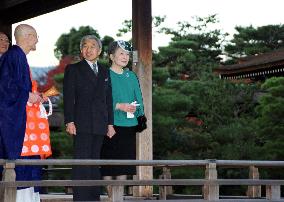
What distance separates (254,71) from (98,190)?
16.7m

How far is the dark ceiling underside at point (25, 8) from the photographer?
374 inches

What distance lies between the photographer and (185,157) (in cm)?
1761

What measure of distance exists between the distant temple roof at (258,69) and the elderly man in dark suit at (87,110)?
14854 mm

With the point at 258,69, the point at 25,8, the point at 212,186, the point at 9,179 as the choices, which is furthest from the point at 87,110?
the point at 258,69

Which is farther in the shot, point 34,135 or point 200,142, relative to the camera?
point 200,142

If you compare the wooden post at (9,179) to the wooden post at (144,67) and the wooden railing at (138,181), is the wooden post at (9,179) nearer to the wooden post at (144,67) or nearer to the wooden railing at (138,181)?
the wooden railing at (138,181)

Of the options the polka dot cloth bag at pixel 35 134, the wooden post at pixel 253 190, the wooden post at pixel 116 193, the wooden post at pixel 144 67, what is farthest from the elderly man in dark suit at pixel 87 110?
the wooden post at pixel 253 190

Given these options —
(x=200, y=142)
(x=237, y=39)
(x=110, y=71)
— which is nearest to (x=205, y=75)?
(x=200, y=142)

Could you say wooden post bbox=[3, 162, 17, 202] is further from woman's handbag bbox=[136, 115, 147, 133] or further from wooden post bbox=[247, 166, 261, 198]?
wooden post bbox=[247, 166, 261, 198]

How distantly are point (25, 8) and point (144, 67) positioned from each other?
7.09 ft

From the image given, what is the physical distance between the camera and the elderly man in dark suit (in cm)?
650

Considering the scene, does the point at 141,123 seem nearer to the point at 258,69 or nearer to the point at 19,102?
the point at 19,102

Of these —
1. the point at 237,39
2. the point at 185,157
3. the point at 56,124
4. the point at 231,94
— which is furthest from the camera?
the point at 237,39

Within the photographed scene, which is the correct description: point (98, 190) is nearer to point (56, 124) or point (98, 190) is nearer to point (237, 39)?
point (56, 124)
